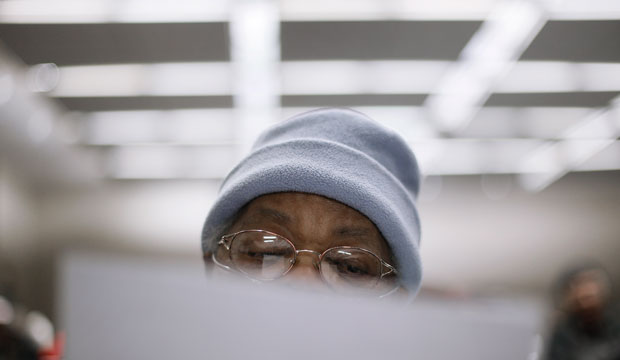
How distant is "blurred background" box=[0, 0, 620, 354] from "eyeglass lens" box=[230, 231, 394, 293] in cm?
40

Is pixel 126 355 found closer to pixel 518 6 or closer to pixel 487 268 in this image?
pixel 518 6

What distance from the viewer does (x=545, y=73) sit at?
146 inches

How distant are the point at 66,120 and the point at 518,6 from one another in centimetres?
418

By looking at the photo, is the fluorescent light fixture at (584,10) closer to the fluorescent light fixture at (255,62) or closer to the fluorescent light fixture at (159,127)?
the fluorescent light fixture at (255,62)

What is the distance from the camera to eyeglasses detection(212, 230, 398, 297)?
669 mm

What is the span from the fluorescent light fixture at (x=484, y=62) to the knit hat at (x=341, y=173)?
264 cm

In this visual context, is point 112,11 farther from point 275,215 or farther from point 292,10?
point 275,215

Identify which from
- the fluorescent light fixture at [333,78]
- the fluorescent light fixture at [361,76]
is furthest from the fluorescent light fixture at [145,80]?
the fluorescent light fixture at [361,76]

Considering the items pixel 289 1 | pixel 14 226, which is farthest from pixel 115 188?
pixel 289 1

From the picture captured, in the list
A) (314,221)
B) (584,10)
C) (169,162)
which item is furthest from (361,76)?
(314,221)

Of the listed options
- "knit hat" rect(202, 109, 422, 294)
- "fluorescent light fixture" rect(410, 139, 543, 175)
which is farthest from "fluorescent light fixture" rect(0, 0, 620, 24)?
"knit hat" rect(202, 109, 422, 294)

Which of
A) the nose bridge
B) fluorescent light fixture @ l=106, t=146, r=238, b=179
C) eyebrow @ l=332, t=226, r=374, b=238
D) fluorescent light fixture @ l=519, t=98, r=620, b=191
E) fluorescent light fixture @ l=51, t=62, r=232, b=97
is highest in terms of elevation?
fluorescent light fixture @ l=106, t=146, r=238, b=179

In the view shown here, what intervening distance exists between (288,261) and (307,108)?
12.0ft

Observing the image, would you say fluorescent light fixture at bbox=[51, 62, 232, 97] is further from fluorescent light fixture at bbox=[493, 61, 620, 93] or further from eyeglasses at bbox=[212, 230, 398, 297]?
eyeglasses at bbox=[212, 230, 398, 297]
